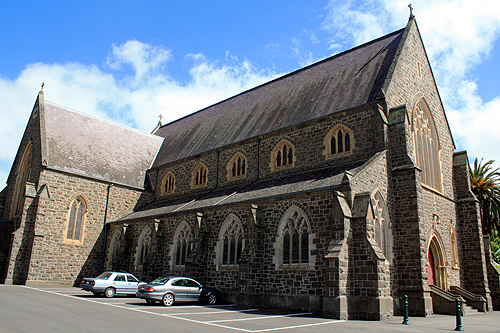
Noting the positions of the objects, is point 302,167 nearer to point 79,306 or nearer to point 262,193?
point 262,193

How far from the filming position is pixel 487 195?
2998 centimetres

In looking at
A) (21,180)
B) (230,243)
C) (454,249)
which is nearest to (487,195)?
(454,249)

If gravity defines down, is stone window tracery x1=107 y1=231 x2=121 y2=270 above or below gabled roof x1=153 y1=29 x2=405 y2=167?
below

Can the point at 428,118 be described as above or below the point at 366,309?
above

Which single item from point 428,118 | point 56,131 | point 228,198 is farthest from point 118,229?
point 428,118

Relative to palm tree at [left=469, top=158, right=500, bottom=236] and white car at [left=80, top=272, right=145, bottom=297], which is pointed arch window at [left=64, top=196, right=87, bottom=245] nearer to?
white car at [left=80, top=272, right=145, bottom=297]

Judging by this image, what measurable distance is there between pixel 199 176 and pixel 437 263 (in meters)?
15.4

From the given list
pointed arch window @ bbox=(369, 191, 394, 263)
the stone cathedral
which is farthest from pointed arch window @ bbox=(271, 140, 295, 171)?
pointed arch window @ bbox=(369, 191, 394, 263)

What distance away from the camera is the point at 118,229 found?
2753cm

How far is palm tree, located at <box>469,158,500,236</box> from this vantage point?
29.6 meters

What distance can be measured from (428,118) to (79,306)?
19.6 metres

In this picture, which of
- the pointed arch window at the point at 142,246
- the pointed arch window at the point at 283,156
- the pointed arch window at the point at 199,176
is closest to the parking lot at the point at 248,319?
the pointed arch window at the point at 283,156

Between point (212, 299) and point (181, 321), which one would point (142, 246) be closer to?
point (212, 299)

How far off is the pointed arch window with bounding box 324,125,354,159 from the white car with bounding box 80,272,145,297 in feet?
40.0
